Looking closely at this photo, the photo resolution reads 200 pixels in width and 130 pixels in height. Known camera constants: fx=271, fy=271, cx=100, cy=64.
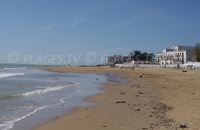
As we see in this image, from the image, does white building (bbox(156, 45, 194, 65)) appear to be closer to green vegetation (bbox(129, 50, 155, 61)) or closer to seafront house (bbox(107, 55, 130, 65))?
green vegetation (bbox(129, 50, 155, 61))

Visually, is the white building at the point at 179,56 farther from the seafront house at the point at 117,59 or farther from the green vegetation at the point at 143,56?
the seafront house at the point at 117,59

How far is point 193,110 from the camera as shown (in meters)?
10.3

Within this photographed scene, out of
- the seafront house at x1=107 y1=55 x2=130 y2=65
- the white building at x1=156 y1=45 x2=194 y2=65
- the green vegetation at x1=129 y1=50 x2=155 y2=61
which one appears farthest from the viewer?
the seafront house at x1=107 y1=55 x2=130 y2=65

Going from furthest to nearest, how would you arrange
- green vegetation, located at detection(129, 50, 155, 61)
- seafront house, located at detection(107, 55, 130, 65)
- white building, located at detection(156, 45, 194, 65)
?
seafront house, located at detection(107, 55, 130, 65) → green vegetation, located at detection(129, 50, 155, 61) → white building, located at detection(156, 45, 194, 65)

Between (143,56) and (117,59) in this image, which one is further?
(117,59)

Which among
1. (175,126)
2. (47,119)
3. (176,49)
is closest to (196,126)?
(175,126)

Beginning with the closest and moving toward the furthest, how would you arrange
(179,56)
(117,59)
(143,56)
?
(179,56) → (143,56) → (117,59)

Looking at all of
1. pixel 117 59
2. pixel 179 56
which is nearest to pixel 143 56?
pixel 179 56

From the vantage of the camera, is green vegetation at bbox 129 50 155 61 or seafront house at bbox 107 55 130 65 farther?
seafront house at bbox 107 55 130 65

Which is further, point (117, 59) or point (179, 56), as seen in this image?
point (117, 59)

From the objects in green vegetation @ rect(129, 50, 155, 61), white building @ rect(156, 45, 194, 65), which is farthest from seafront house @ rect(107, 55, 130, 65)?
white building @ rect(156, 45, 194, 65)

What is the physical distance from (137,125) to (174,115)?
1.97 meters

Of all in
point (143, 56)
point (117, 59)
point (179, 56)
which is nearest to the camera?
point (179, 56)

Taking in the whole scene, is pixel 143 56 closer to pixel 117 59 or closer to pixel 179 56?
pixel 179 56
